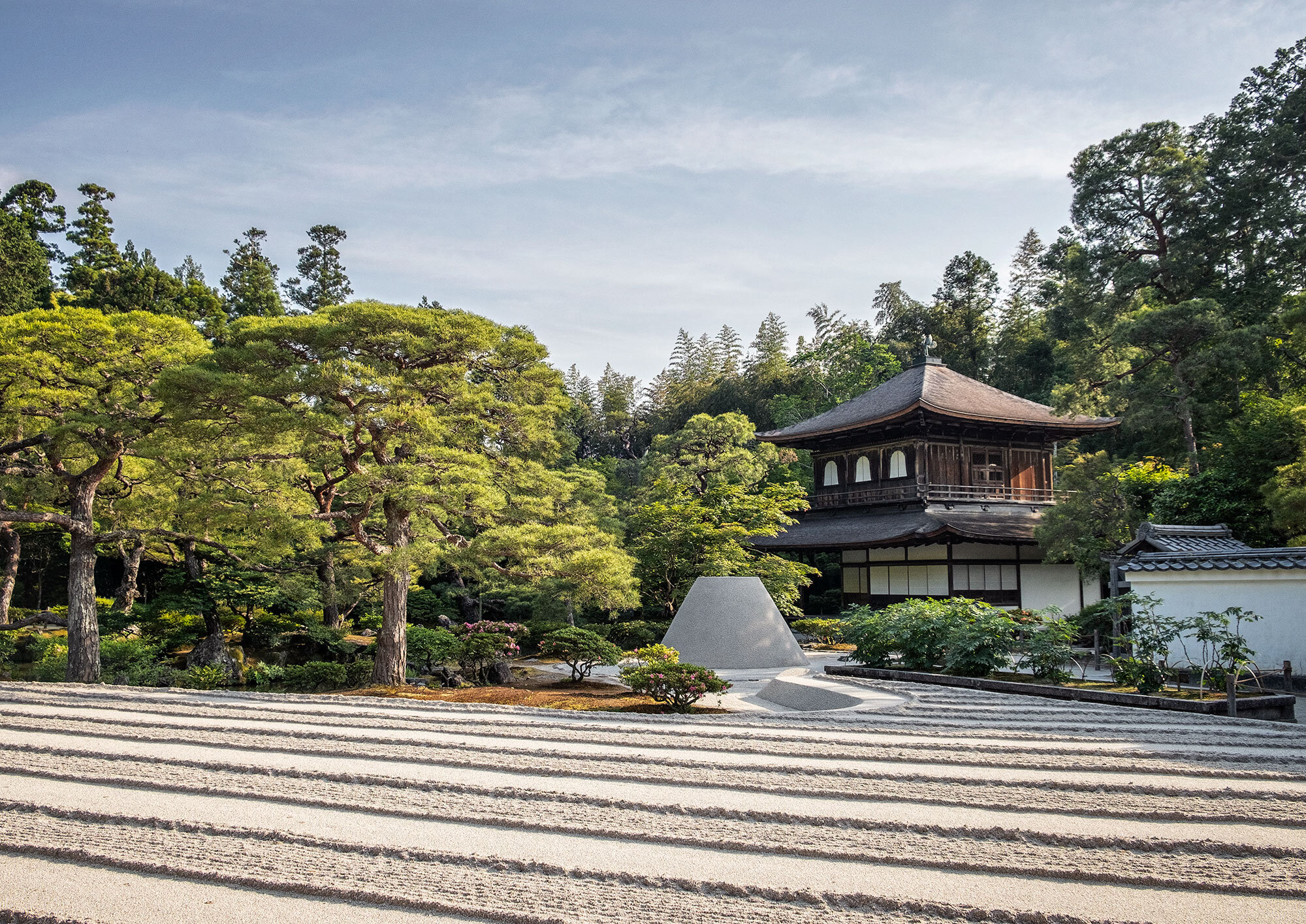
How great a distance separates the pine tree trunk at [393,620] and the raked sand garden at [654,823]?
14.4 feet

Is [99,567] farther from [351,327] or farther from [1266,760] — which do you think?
[1266,760]

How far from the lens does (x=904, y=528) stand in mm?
19719

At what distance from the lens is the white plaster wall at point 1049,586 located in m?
20.1

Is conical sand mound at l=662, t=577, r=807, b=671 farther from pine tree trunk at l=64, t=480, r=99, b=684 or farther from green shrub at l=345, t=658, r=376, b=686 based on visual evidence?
pine tree trunk at l=64, t=480, r=99, b=684

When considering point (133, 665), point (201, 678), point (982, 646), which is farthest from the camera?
point (133, 665)

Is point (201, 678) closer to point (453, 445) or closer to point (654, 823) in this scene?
point (453, 445)

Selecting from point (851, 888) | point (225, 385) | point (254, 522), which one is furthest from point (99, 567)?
point (851, 888)

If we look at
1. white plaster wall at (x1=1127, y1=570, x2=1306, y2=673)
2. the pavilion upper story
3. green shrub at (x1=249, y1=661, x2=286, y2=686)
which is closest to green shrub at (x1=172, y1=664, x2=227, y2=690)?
green shrub at (x1=249, y1=661, x2=286, y2=686)

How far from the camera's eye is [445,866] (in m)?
3.55

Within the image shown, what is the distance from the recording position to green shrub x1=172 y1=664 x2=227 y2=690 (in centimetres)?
1220

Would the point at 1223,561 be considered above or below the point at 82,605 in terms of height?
above

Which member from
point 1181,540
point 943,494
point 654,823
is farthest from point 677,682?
point 943,494

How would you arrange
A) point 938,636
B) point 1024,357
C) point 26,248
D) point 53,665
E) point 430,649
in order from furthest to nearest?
1. point 1024,357
2. point 26,248
3. point 430,649
4. point 53,665
5. point 938,636

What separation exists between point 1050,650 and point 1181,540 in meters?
4.17
